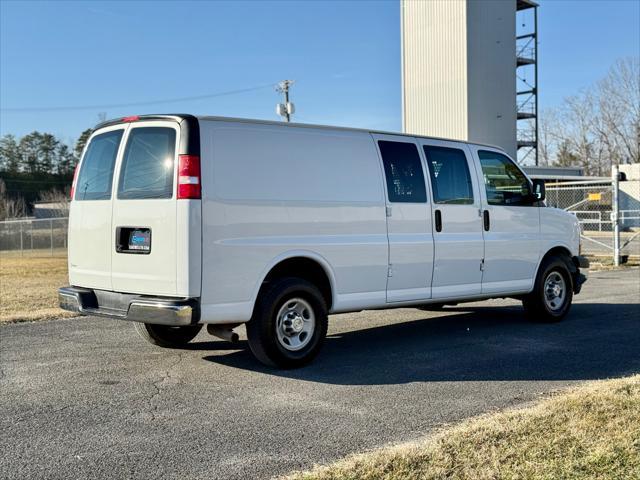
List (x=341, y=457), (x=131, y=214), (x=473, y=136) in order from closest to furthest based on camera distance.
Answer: (x=341, y=457) < (x=131, y=214) < (x=473, y=136)

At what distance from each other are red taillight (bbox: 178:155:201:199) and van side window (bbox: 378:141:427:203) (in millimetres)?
2321

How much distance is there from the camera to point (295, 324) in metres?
6.71

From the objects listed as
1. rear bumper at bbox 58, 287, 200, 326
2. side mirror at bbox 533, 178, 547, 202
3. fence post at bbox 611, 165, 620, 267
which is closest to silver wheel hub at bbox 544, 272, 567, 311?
side mirror at bbox 533, 178, 547, 202

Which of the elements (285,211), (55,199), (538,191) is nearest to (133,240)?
(285,211)

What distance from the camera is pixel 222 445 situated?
4609 mm

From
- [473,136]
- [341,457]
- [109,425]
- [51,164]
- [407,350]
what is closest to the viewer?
[341,457]

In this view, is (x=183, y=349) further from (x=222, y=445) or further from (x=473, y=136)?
(x=473, y=136)

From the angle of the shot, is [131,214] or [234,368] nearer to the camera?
[131,214]

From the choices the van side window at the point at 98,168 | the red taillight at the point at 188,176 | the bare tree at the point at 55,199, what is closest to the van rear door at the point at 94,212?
the van side window at the point at 98,168

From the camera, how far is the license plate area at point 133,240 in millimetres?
6250

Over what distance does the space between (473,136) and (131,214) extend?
38019 mm

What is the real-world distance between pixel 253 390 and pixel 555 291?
17.3 feet

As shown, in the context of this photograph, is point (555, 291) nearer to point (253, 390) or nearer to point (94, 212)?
point (253, 390)

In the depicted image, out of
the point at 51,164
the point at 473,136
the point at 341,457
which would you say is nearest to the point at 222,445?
the point at 341,457
